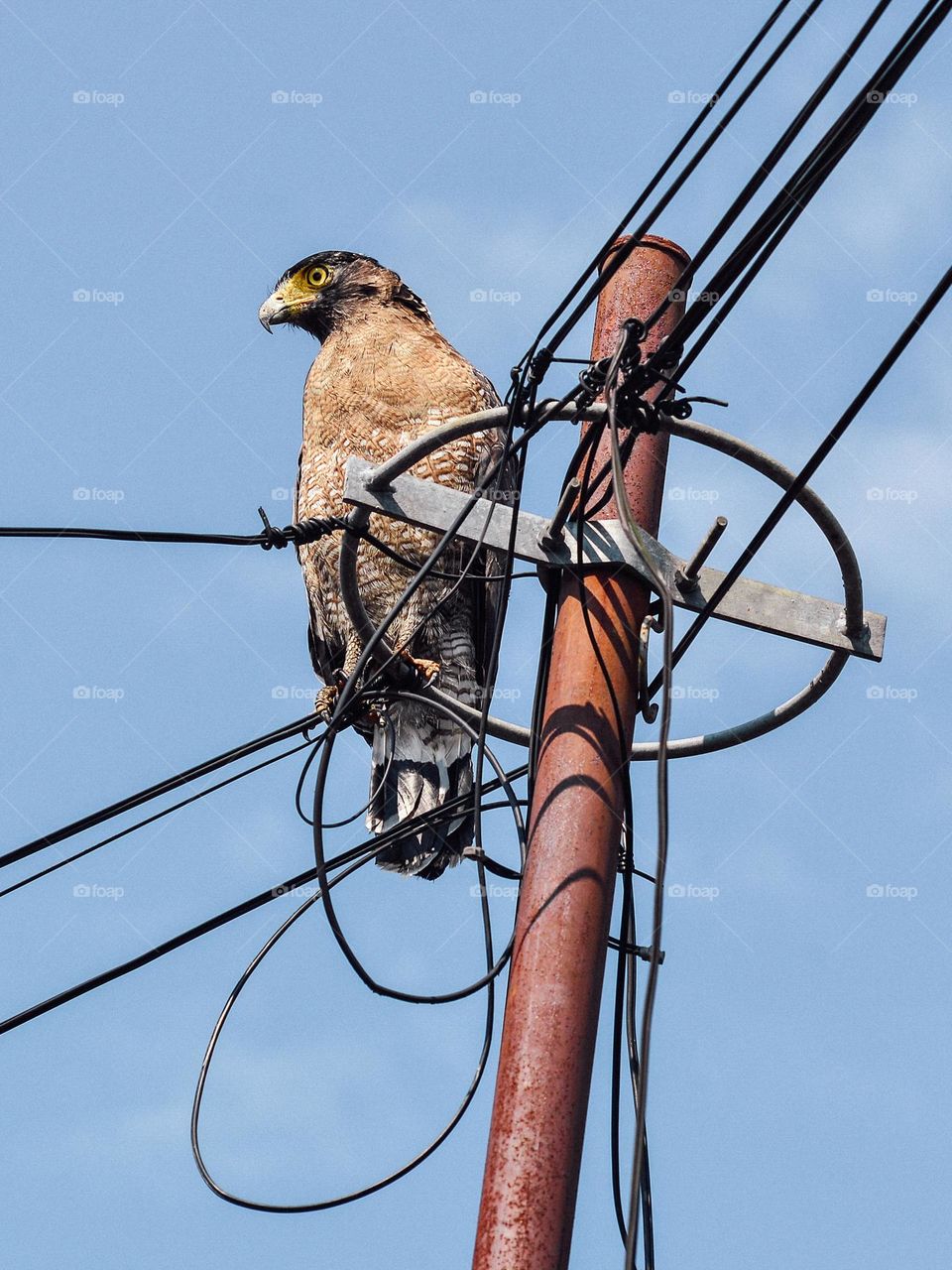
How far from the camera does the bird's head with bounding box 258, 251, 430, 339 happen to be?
838 cm

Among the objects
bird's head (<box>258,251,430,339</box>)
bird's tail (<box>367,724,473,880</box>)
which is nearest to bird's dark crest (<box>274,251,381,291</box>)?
bird's head (<box>258,251,430,339</box>)

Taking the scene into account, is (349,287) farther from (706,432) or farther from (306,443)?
(706,432)

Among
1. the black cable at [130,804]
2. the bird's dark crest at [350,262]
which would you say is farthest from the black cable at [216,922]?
the bird's dark crest at [350,262]

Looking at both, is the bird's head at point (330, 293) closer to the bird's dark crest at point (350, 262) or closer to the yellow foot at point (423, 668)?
the bird's dark crest at point (350, 262)

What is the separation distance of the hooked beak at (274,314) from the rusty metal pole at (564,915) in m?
4.57

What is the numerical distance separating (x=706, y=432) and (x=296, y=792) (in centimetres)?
230

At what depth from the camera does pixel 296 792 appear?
5742 millimetres

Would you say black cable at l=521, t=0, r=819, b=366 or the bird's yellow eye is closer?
black cable at l=521, t=0, r=819, b=366

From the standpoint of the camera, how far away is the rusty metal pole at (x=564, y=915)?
10.4ft

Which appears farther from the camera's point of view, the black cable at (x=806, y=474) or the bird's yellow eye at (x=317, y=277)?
the bird's yellow eye at (x=317, y=277)

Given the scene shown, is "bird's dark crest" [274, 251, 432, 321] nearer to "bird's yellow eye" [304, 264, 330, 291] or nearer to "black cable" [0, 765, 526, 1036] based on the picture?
"bird's yellow eye" [304, 264, 330, 291]

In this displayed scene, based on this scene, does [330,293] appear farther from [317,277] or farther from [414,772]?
[414,772]

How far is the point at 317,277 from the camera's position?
8547 mm

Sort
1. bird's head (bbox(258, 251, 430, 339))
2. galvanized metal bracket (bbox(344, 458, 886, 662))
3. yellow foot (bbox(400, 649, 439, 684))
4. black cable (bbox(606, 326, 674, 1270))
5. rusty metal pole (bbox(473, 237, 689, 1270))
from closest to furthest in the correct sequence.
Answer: black cable (bbox(606, 326, 674, 1270)), rusty metal pole (bbox(473, 237, 689, 1270)), galvanized metal bracket (bbox(344, 458, 886, 662)), yellow foot (bbox(400, 649, 439, 684)), bird's head (bbox(258, 251, 430, 339))
